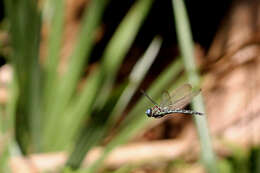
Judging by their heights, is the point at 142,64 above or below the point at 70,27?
below

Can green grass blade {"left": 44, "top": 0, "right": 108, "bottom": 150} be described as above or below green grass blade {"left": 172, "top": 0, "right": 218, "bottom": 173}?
above

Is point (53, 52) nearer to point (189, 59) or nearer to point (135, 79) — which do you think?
point (135, 79)

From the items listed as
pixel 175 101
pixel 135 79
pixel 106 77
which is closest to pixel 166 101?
pixel 175 101

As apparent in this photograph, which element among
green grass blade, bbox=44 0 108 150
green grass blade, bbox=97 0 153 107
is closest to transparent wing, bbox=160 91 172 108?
green grass blade, bbox=97 0 153 107

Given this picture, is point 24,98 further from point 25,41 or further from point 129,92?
point 129,92

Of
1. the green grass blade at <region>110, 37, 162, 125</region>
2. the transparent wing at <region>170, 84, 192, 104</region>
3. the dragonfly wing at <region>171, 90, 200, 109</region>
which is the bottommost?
the dragonfly wing at <region>171, 90, 200, 109</region>

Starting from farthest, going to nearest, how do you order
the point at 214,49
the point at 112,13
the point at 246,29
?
the point at 112,13 → the point at 214,49 → the point at 246,29

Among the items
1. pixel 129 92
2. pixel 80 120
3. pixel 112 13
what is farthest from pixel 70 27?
pixel 129 92

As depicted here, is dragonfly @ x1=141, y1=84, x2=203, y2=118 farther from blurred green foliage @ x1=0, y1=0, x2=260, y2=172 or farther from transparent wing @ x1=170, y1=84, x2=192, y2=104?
blurred green foliage @ x1=0, y1=0, x2=260, y2=172
